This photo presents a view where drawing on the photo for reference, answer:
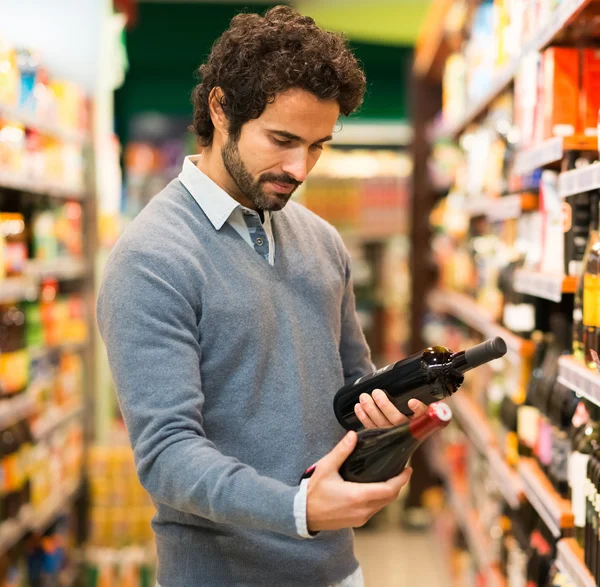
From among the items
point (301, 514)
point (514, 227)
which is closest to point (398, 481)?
point (301, 514)

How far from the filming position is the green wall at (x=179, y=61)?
952 centimetres

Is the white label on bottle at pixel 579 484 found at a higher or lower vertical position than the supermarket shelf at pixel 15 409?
higher

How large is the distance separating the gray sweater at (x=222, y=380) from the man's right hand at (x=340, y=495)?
0.04 metres

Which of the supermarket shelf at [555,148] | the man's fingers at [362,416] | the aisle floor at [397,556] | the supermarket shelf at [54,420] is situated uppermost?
the supermarket shelf at [555,148]

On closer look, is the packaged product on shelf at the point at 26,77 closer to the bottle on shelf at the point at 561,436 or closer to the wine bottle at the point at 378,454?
the bottle on shelf at the point at 561,436

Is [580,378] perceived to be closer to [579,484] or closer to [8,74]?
[579,484]

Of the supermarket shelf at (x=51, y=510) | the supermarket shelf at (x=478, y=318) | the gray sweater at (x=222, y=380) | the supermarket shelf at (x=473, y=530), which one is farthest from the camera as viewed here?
the supermarket shelf at (x=51, y=510)

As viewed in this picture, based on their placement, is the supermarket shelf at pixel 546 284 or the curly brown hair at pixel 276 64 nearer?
the curly brown hair at pixel 276 64

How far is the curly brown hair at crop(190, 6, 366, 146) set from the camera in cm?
180

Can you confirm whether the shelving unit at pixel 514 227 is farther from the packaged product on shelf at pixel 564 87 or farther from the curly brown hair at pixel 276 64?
the curly brown hair at pixel 276 64

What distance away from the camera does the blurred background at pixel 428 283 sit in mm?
2508

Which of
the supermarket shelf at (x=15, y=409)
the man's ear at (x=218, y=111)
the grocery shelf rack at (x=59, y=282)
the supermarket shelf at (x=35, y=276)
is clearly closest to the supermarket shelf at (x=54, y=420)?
the grocery shelf rack at (x=59, y=282)

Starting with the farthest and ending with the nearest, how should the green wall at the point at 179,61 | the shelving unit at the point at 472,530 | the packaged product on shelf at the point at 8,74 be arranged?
the green wall at the point at 179,61 → the packaged product on shelf at the point at 8,74 → the shelving unit at the point at 472,530

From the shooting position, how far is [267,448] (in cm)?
186
